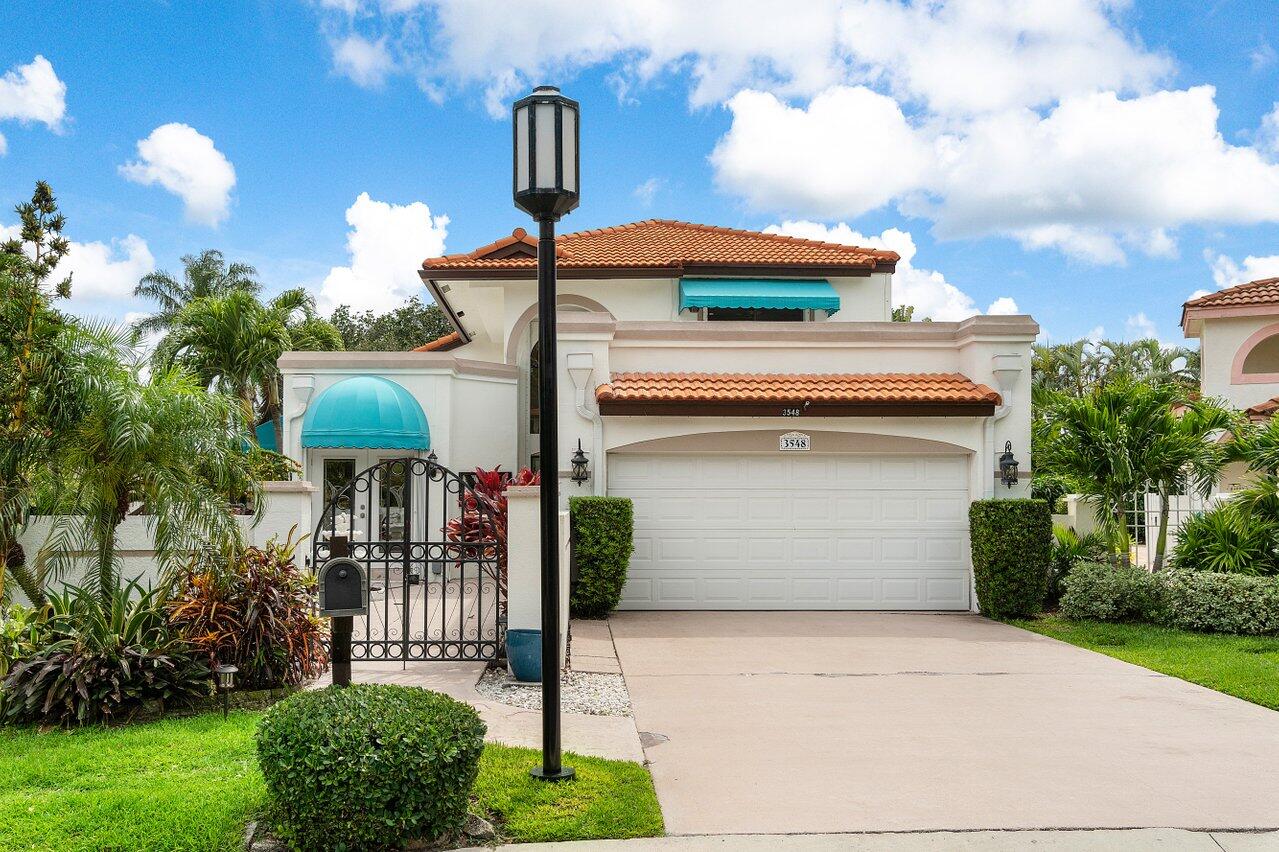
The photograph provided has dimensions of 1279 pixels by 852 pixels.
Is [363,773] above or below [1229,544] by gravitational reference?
below

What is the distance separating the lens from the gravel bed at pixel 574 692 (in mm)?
8766

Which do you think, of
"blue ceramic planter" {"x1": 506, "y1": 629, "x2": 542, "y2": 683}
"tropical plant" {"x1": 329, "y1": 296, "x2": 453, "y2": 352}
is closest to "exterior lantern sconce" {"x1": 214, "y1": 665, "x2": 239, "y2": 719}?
"blue ceramic planter" {"x1": 506, "y1": 629, "x2": 542, "y2": 683}

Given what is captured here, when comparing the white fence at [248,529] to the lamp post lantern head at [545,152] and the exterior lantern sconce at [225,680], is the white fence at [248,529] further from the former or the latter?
the lamp post lantern head at [545,152]

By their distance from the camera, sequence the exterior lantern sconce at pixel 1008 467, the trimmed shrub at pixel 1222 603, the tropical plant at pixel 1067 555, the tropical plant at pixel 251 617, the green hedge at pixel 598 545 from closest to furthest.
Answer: the tropical plant at pixel 251 617 → the trimmed shrub at pixel 1222 603 → the green hedge at pixel 598 545 → the exterior lantern sconce at pixel 1008 467 → the tropical plant at pixel 1067 555

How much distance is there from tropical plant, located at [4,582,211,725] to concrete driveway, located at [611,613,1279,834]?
389 cm

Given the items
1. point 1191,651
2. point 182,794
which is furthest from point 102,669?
Answer: point 1191,651

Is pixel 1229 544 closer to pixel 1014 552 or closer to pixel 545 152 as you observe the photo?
pixel 1014 552

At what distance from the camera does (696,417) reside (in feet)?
48.3

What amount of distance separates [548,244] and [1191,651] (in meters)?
9.83

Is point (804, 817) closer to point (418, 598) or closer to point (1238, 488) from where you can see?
point (418, 598)

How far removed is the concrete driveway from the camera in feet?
19.9

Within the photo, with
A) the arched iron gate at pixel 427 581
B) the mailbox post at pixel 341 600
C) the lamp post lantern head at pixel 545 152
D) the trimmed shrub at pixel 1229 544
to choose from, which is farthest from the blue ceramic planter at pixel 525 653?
the trimmed shrub at pixel 1229 544

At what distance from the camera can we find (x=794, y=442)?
15.1m

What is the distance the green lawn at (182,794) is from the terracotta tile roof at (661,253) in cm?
1446
